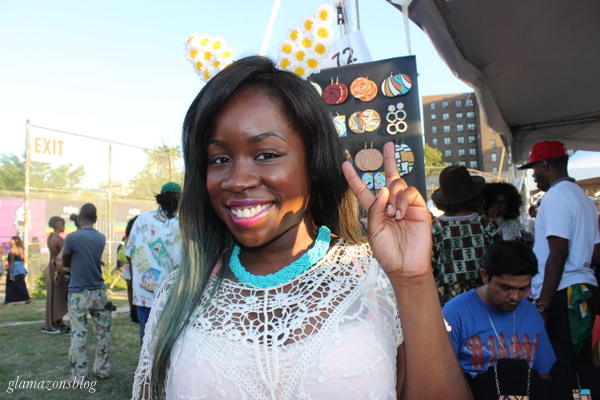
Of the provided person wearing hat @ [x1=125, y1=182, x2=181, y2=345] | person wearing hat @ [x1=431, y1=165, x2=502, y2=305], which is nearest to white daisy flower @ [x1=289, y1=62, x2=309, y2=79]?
person wearing hat @ [x1=431, y1=165, x2=502, y2=305]

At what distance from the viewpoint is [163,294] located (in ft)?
4.56

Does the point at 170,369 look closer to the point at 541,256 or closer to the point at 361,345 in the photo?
the point at 361,345

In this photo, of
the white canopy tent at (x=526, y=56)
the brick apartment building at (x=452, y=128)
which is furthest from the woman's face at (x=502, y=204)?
the brick apartment building at (x=452, y=128)

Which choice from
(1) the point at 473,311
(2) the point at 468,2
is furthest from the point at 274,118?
(2) the point at 468,2

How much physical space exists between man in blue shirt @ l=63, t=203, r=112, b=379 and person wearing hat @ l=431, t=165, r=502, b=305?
12.1ft

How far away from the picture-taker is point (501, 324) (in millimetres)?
2414

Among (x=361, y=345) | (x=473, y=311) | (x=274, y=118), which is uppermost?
(x=274, y=118)

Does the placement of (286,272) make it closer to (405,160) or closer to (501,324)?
(405,160)

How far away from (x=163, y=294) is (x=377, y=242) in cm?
70

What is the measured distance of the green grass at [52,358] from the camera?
462 centimetres

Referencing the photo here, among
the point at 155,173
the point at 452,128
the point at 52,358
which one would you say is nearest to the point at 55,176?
the point at 155,173

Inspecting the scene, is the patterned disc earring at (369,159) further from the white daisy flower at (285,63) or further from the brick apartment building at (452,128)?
the brick apartment building at (452,128)

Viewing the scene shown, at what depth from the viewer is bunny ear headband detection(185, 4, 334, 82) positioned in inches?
63.1

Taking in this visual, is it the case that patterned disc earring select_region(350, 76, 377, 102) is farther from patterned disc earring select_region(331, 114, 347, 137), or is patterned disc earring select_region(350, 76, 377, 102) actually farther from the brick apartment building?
the brick apartment building
